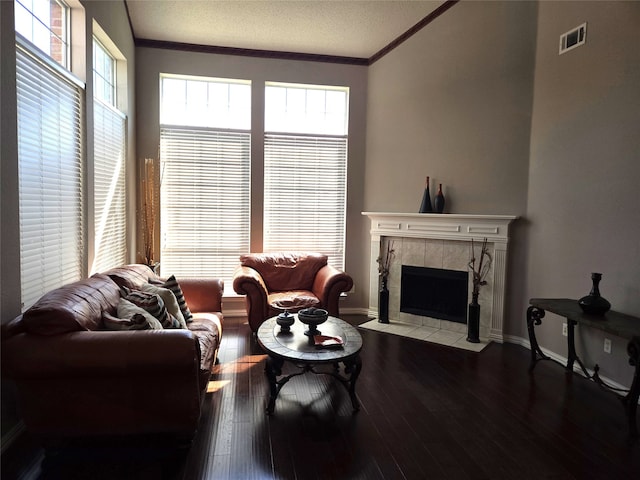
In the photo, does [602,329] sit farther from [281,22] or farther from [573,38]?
[281,22]

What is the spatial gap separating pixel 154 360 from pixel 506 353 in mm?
3312

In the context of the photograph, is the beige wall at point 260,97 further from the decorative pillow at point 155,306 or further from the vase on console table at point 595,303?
the vase on console table at point 595,303

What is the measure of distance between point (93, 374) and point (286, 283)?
2840 mm

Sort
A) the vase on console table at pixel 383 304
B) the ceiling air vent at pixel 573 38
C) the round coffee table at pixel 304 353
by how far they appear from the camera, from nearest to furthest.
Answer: the round coffee table at pixel 304 353 → the ceiling air vent at pixel 573 38 → the vase on console table at pixel 383 304

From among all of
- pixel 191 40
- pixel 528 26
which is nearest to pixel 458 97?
pixel 528 26

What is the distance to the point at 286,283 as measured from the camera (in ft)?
15.3

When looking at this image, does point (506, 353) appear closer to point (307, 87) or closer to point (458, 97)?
point (458, 97)

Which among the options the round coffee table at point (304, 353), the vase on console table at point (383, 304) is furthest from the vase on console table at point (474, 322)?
the round coffee table at point (304, 353)

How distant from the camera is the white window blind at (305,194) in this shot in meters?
5.10

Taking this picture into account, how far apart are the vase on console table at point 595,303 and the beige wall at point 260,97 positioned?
268cm

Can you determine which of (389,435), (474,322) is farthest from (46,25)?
(474,322)

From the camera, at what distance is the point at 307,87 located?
5117mm

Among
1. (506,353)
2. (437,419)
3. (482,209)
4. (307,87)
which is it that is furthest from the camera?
(307,87)

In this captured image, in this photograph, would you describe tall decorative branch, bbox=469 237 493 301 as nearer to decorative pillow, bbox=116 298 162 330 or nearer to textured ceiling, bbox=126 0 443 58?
textured ceiling, bbox=126 0 443 58
